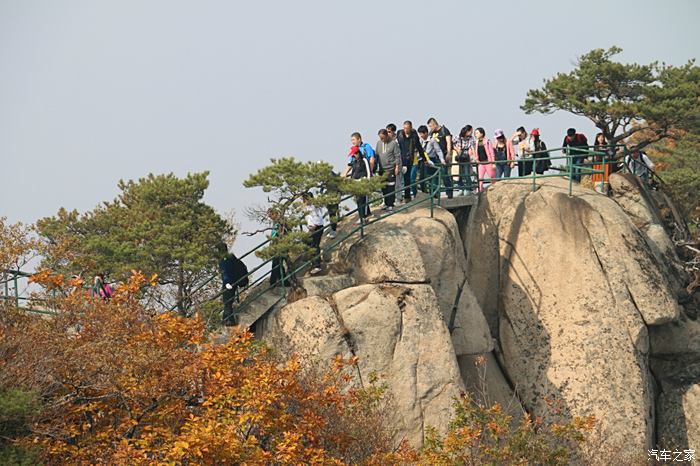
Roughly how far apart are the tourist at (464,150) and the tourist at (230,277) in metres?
6.93

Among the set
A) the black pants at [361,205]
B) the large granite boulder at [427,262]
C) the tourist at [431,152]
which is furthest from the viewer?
the tourist at [431,152]

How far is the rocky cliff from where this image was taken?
24.7m

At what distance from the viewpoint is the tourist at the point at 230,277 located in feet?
81.9

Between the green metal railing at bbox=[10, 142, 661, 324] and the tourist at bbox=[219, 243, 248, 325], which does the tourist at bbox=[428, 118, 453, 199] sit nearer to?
the green metal railing at bbox=[10, 142, 661, 324]

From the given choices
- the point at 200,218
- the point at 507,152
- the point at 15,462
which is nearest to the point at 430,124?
the point at 507,152

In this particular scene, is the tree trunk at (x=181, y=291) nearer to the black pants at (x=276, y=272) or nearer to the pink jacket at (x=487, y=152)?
the black pants at (x=276, y=272)

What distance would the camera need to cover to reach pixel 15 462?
1770cm

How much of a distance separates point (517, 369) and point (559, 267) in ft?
8.56

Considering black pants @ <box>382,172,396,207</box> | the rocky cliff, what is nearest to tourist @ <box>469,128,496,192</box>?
the rocky cliff

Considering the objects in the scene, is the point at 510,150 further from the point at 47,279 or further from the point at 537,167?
the point at 47,279

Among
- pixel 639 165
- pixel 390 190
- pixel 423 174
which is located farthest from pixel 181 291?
pixel 639 165

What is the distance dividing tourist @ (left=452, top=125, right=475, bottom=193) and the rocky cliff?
706 mm

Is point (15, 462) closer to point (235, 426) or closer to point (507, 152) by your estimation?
point (235, 426)

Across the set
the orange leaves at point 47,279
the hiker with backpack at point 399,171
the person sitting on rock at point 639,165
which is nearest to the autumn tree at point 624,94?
the person sitting on rock at point 639,165
